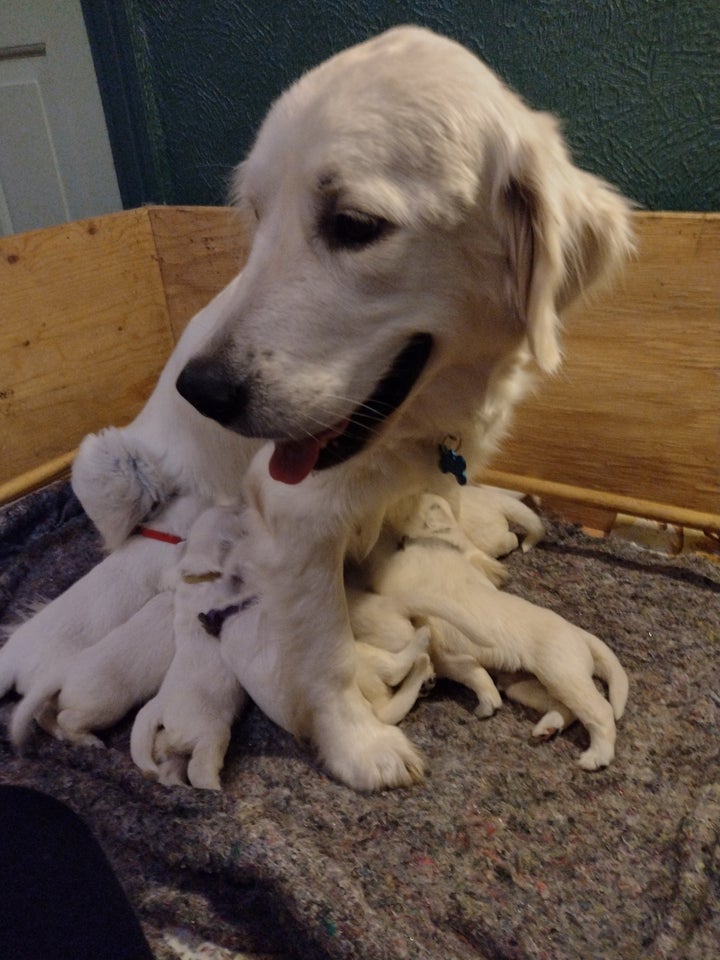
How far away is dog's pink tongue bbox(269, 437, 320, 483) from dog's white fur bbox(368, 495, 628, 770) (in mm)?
423

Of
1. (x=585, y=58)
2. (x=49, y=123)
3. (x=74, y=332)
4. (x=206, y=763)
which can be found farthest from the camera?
(x=49, y=123)

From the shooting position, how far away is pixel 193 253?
2400mm

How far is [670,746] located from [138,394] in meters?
1.86

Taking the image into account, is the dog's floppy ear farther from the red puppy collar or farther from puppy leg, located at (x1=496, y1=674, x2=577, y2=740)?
the red puppy collar

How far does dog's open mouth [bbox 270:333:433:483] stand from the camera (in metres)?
1.18

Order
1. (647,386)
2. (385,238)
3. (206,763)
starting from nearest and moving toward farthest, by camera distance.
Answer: (385,238)
(206,763)
(647,386)

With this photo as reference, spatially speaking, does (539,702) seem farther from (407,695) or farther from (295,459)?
(295,459)

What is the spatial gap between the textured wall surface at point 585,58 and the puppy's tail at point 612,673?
99 cm

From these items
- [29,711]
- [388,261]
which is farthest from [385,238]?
[29,711]

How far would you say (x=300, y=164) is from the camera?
42.8 inches

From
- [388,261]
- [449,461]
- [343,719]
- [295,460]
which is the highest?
[388,261]

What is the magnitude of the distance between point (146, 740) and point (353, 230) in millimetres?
937

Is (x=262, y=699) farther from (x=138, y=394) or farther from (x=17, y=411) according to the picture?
(x=138, y=394)

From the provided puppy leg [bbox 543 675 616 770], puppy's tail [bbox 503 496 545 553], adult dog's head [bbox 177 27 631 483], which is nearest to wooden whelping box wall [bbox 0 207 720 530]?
puppy's tail [bbox 503 496 545 553]
